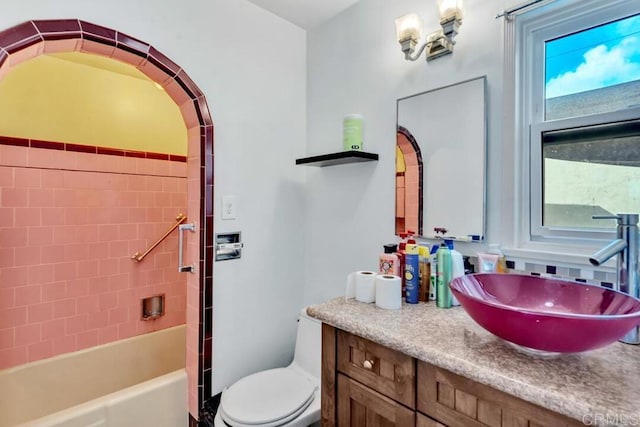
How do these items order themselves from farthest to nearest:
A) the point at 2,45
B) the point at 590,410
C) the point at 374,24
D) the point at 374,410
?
the point at 374,24, the point at 2,45, the point at 374,410, the point at 590,410

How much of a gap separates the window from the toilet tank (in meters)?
1.14

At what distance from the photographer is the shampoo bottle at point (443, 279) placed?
1.19 m

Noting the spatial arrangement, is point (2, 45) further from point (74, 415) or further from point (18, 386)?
point (18, 386)

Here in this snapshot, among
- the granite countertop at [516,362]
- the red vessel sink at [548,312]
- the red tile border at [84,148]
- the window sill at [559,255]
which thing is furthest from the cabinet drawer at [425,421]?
the red tile border at [84,148]

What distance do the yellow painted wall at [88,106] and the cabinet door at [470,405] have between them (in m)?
2.46

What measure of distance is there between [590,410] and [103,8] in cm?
208

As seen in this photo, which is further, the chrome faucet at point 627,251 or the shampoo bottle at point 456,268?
the shampoo bottle at point 456,268

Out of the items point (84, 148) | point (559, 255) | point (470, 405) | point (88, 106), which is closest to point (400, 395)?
point (470, 405)

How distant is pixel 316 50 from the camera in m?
2.12

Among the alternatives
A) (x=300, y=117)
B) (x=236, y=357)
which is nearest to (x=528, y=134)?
(x=300, y=117)

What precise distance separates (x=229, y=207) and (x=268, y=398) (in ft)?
3.21

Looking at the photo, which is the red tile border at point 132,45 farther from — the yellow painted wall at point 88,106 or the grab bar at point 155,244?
the grab bar at point 155,244

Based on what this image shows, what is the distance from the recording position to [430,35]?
151 centimetres

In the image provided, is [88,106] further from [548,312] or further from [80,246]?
[548,312]
